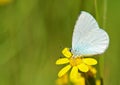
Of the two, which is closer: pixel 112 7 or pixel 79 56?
pixel 79 56

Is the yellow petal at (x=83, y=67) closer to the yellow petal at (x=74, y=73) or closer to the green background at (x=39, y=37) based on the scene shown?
the yellow petal at (x=74, y=73)

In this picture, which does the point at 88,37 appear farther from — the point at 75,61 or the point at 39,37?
the point at 39,37

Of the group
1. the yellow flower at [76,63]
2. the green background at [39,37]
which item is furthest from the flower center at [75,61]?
the green background at [39,37]

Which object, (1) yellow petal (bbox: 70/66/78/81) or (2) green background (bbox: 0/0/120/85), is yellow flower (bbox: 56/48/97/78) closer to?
(1) yellow petal (bbox: 70/66/78/81)

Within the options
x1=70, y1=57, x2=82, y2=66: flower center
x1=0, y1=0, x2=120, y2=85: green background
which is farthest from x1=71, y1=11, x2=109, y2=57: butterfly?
x1=0, y1=0, x2=120, y2=85: green background

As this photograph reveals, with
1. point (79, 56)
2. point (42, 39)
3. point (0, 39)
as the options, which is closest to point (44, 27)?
point (42, 39)

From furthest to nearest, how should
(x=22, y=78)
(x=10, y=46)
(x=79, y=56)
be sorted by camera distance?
(x=10, y=46) → (x=22, y=78) → (x=79, y=56)

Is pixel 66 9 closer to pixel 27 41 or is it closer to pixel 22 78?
pixel 27 41
